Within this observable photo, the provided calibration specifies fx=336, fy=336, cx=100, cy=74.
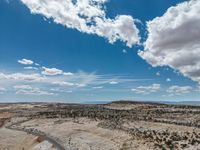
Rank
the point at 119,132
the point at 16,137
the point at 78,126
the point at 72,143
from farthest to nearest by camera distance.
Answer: the point at 78,126 → the point at 16,137 → the point at 119,132 → the point at 72,143

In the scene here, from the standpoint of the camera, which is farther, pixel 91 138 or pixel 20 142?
pixel 20 142

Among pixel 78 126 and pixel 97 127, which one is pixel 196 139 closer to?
pixel 97 127

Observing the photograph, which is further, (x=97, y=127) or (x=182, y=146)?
(x=97, y=127)

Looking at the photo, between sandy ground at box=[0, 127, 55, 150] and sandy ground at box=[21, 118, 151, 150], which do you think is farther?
sandy ground at box=[0, 127, 55, 150]

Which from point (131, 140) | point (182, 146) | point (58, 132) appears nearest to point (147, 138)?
point (131, 140)

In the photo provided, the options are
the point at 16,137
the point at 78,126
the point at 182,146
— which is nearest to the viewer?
the point at 182,146

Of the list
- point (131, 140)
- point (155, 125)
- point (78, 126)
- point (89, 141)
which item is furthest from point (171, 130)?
point (78, 126)

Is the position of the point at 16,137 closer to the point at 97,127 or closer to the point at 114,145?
the point at 97,127

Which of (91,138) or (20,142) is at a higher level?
(91,138)

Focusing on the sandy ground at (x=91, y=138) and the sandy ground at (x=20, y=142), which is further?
the sandy ground at (x=20, y=142)
